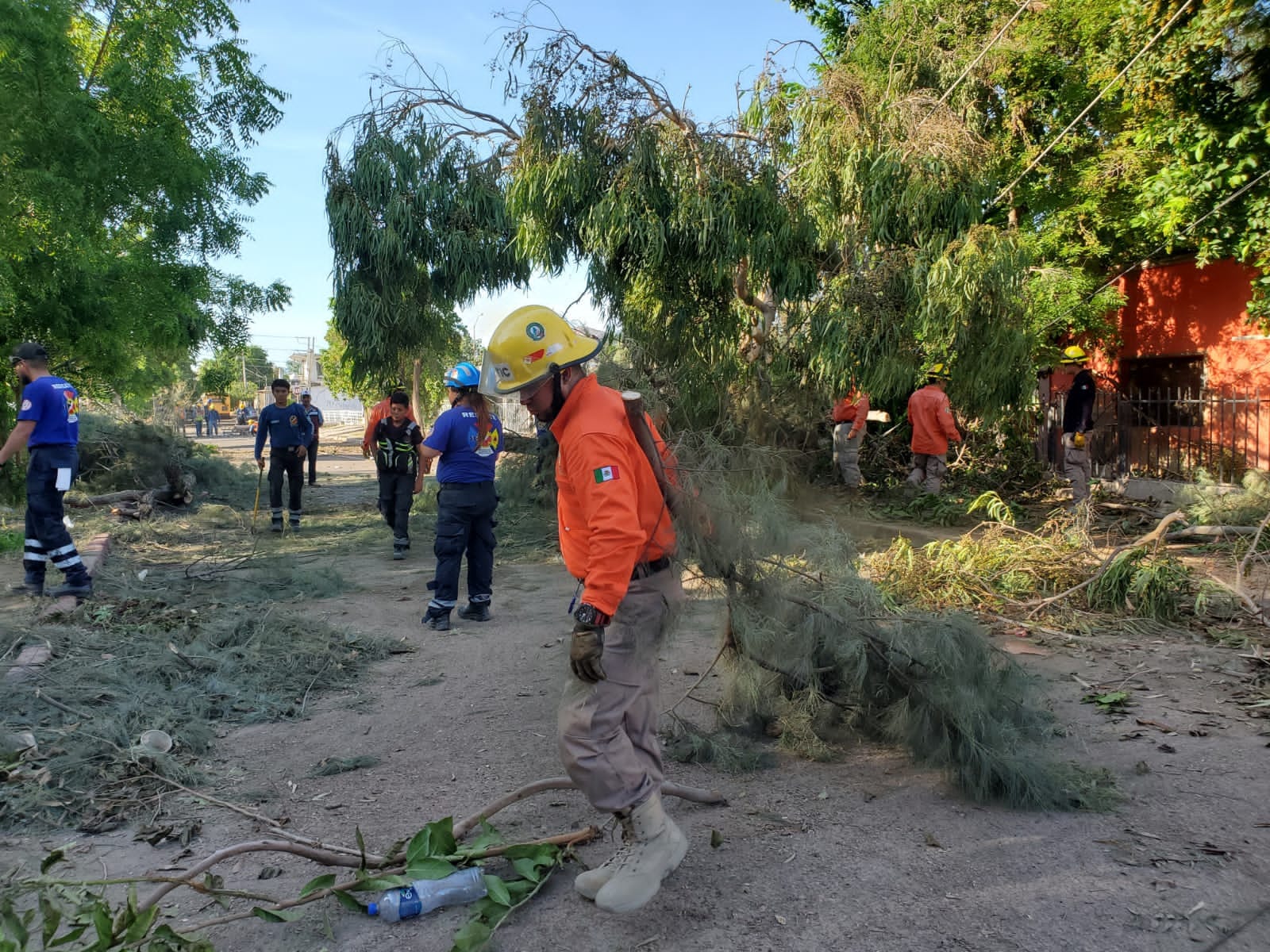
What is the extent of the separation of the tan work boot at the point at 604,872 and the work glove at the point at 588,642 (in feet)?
1.68

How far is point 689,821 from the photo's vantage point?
3383 millimetres

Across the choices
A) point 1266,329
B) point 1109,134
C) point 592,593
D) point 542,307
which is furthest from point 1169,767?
point 1109,134

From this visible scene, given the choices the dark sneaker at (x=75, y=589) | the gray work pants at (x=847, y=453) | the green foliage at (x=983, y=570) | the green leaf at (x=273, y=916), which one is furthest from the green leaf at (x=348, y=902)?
the gray work pants at (x=847, y=453)

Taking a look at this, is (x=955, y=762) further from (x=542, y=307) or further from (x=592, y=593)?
(x=542, y=307)

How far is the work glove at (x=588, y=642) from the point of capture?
8.98ft

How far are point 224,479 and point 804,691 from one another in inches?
562

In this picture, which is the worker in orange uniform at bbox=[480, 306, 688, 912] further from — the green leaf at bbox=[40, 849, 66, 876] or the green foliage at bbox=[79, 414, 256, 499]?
the green foliage at bbox=[79, 414, 256, 499]

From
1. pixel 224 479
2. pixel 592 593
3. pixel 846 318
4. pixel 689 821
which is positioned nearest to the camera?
pixel 592 593

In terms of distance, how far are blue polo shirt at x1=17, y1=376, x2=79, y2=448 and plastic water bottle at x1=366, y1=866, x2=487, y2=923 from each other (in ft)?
16.8

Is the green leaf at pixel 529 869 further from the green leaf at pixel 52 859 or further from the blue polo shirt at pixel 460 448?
the blue polo shirt at pixel 460 448

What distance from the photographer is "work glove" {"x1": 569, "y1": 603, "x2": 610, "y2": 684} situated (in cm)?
274

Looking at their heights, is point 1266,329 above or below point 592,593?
above

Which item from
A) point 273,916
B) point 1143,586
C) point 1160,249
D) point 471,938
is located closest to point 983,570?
point 1143,586

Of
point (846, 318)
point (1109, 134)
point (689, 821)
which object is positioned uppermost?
point (1109, 134)
